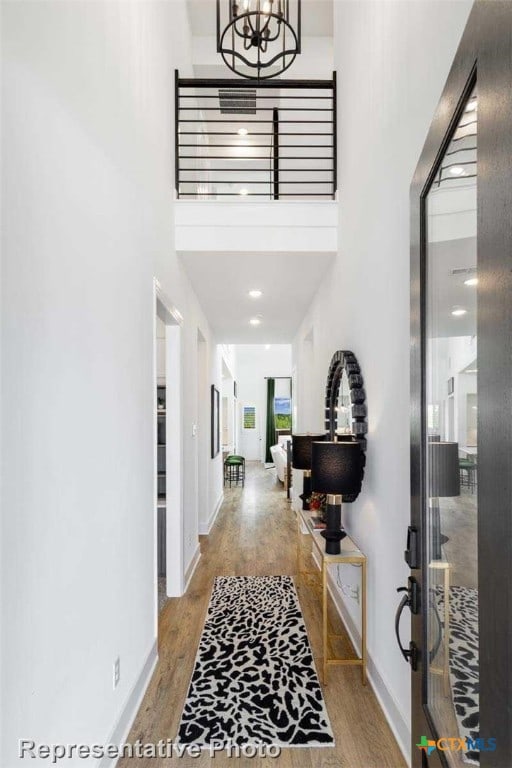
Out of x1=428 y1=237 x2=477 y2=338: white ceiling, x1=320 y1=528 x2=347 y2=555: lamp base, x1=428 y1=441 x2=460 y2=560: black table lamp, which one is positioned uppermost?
x1=428 y1=237 x2=477 y2=338: white ceiling

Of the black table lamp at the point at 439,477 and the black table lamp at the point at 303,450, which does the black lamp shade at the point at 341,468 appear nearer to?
the black table lamp at the point at 303,450

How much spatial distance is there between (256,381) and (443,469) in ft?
44.0

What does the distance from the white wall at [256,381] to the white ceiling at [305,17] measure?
962cm

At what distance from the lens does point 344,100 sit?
10.9 ft

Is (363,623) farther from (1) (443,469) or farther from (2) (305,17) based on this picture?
(2) (305,17)

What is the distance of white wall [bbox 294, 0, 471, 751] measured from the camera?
177 cm

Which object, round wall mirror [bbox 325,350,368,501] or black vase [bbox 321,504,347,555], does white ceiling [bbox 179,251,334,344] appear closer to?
round wall mirror [bbox 325,350,368,501]

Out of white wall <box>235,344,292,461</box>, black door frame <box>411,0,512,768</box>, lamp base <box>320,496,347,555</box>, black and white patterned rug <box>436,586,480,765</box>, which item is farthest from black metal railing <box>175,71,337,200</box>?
white wall <box>235,344,292,461</box>

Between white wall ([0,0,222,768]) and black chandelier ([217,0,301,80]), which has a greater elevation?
black chandelier ([217,0,301,80])

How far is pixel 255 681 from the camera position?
2.45 meters

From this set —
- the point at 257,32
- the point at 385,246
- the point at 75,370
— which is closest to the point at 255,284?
the point at 385,246

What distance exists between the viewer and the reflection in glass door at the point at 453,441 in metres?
0.86

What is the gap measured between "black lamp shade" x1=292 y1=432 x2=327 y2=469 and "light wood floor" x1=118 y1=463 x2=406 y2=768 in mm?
1057

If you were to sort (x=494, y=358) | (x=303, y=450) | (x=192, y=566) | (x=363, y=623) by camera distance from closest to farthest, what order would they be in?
(x=494, y=358), (x=363, y=623), (x=303, y=450), (x=192, y=566)
